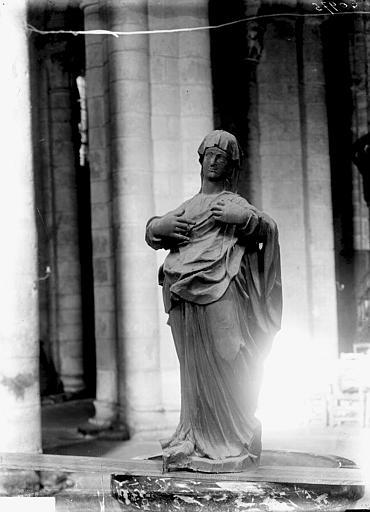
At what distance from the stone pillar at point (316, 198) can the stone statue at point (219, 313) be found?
8.99 m

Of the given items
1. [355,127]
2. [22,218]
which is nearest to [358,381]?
[22,218]

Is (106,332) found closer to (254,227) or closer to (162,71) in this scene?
(162,71)

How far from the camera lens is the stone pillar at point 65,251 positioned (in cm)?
1598

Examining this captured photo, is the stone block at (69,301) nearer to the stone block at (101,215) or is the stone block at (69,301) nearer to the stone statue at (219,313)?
the stone block at (101,215)

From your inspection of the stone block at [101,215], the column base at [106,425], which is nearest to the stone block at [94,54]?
the stone block at [101,215]

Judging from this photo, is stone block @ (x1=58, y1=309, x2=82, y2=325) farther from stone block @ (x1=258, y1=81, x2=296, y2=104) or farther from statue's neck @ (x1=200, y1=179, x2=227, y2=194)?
statue's neck @ (x1=200, y1=179, x2=227, y2=194)

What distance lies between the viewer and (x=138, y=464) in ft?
20.6

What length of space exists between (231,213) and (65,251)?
1030 cm

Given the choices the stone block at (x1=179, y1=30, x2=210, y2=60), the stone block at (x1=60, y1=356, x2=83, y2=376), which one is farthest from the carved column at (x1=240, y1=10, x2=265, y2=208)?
the stone block at (x1=60, y1=356, x2=83, y2=376)

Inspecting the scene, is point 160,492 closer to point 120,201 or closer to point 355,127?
point 120,201

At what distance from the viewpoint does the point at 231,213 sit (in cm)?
603

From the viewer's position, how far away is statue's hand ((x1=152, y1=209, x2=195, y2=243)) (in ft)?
20.2

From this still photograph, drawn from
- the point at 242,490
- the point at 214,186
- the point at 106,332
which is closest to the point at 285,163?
the point at 106,332

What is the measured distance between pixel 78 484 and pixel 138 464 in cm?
263
